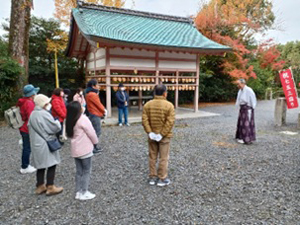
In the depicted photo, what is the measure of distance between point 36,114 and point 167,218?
80.8 inches

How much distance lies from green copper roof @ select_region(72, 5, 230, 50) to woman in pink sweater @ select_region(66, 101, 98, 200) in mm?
5096

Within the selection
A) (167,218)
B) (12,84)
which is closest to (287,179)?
(167,218)

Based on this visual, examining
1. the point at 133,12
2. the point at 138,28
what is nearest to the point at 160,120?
the point at 138,28

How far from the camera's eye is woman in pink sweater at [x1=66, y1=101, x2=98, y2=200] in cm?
273

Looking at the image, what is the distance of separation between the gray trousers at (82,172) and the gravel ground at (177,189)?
0.19 meters

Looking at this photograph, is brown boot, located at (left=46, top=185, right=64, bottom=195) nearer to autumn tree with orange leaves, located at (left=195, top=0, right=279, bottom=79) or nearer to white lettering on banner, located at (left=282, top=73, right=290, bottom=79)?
white lettering on banner, located at (left=282, top=73, right=290, bottom=79)

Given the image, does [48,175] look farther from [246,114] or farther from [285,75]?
[285,75]

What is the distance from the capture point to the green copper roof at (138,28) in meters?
8.24

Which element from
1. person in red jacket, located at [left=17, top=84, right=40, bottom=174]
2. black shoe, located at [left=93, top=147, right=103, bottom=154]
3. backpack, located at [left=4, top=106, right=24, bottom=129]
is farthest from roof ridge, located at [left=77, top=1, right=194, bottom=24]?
backpack, located at [left=4, top=106, right=24, bottom=129]

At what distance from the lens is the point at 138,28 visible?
9766 mm

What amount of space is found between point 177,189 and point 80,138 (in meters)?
1.58

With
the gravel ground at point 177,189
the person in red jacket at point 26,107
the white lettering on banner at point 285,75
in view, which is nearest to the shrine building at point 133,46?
the white lettering on banner at point 285,75

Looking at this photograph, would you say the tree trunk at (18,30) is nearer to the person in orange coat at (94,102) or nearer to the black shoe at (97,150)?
the person in orange coat at (94,102)

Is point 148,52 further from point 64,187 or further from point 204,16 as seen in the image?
point 204,16
